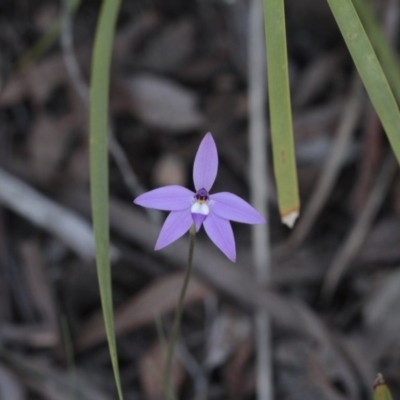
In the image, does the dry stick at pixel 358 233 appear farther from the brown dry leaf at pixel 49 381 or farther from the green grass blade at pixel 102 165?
the green grass blade at pixel 102 165

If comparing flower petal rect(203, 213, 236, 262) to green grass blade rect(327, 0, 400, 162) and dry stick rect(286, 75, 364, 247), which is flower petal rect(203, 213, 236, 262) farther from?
dry stick rect(286, 75, 364, 247)

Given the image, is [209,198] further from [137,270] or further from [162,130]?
[162,130]

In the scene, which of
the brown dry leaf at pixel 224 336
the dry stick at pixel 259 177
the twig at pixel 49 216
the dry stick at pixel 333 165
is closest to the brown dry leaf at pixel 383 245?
the dry stick at pixel 333 165

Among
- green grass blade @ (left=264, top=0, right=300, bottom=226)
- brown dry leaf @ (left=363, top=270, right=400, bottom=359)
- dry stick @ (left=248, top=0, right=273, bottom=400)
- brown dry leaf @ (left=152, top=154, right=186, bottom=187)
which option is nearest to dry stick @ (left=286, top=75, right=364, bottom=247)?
dry stick @ (left=248, top=0, right=273, bottom=400)

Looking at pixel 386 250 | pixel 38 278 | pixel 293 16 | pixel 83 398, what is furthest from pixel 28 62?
pixel 386 250

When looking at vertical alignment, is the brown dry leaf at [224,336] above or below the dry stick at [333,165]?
below
